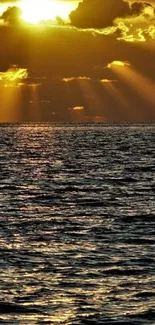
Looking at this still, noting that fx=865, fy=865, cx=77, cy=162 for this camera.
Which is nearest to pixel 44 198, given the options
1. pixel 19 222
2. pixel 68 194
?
pixel 68 194

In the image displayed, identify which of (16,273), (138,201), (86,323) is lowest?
(86,323)

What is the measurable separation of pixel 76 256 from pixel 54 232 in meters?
6.93

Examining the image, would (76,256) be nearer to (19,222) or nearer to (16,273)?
(16,273)

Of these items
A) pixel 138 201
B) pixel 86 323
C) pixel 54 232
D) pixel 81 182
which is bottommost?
pixel 86 323

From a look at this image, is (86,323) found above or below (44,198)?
below

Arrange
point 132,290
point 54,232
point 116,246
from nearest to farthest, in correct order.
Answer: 1. point 132,290
2. point 116,246
3. point 54,232

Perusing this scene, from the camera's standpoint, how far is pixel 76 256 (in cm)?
3403

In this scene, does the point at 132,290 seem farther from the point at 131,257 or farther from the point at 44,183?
the point at 44,183

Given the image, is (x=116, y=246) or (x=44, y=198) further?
(x=44, y=198)

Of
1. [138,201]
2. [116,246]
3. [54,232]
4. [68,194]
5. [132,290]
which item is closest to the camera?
[132,290]

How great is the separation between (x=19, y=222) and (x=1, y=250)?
917cm

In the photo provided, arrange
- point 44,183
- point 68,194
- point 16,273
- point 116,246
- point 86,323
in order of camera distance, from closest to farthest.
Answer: point 86,323, point 16,273, point 116,246, point 68,194, point 44,183

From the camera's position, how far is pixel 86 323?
82.1ft

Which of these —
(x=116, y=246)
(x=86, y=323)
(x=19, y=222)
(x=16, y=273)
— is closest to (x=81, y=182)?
(x=19, y=222)
